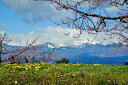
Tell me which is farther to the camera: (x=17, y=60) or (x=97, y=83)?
(x=17, y=60)

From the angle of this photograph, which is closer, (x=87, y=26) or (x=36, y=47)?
(x=87, y=26)

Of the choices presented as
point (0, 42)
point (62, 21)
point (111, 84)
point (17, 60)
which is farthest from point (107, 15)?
point (0, 42)

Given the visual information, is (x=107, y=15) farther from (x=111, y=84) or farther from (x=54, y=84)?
(x=54, y=84)

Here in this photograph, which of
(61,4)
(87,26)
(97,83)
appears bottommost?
(97,83)

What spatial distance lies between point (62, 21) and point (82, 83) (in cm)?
241

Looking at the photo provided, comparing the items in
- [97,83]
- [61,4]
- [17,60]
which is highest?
[61,4]

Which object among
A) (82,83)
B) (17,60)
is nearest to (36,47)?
(17,60)

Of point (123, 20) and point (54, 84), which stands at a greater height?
point (123, 20)

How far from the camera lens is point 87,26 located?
849 cm

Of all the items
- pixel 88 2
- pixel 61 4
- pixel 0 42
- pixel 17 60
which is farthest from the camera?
pixel 0 42

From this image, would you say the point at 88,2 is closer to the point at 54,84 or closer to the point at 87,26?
the point at 87,26

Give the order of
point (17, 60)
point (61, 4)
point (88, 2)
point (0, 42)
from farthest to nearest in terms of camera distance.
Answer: point (0, 42)
point (17, 60)
point (88, 2)
point (61, 4)

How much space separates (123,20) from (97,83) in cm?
254

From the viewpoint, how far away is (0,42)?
2211 cm
